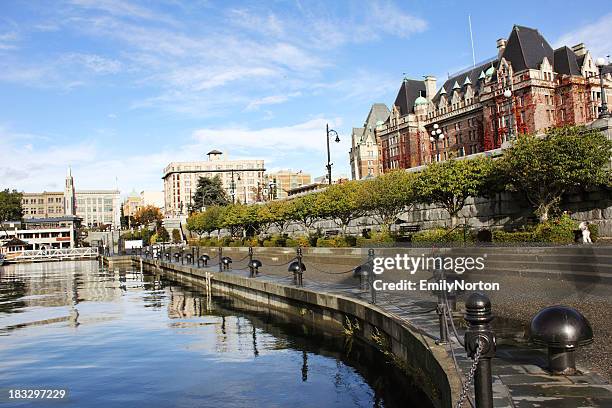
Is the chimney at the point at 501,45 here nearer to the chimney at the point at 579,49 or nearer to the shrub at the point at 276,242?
the chimney at the point at 579,49

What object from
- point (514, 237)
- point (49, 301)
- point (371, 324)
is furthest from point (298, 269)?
point (49, 301)

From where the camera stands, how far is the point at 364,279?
15.1m

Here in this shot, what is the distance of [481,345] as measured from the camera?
4555 millimetres

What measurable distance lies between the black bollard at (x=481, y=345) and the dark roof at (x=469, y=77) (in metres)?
88.7

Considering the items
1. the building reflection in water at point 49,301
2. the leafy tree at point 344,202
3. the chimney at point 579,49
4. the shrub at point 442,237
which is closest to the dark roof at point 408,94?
the chimney at point 579,49

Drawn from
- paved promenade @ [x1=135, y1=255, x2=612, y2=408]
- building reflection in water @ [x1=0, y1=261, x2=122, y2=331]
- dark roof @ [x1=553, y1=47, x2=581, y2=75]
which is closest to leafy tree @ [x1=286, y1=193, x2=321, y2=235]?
building reflection in water @ [x1=0, y1=261, x2=122, y2=331]

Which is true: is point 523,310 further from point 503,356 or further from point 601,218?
point 601,218

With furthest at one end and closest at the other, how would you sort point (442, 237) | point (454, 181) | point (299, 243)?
point (299, 243) → point (454, 181) → point (442, 237)

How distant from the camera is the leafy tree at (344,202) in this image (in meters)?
37.1

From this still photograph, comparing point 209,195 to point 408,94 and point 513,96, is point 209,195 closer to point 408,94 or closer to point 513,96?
point 408,94

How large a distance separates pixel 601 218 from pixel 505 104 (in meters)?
56.9

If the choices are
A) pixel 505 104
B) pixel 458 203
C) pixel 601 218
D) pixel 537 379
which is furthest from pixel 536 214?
pixel 505 104

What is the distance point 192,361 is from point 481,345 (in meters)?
8.99

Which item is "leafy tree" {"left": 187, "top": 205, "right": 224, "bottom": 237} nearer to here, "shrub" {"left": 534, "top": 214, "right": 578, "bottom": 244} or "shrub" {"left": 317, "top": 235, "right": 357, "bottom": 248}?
"shrub" {"left": 317, "top": 235, "right": 357, "bottom": 248}
